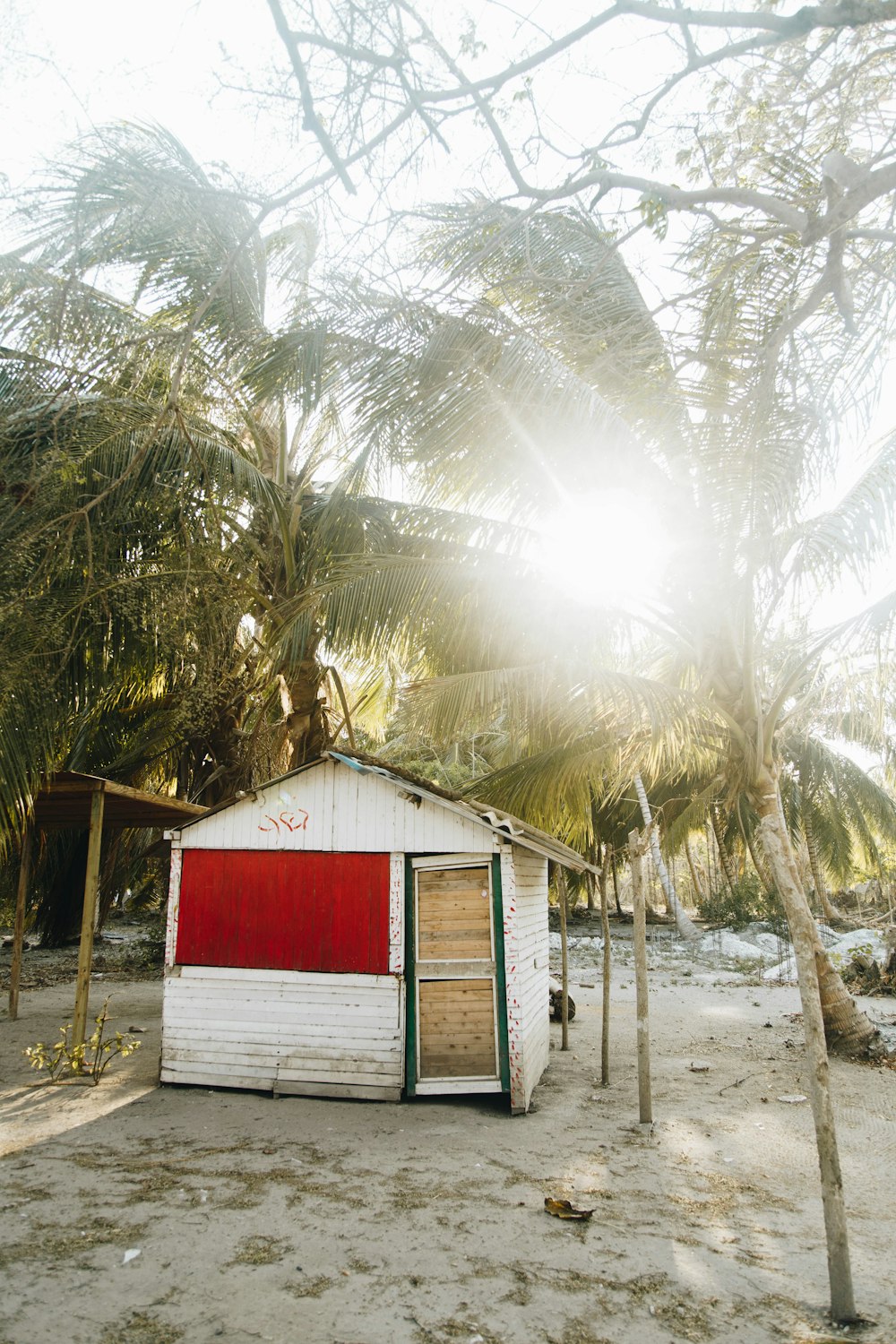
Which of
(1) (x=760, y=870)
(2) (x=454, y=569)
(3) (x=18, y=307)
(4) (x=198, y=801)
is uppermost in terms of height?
(3) (x=18, y=307)

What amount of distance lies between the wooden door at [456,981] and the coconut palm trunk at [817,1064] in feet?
10.2

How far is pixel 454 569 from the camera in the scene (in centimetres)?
937

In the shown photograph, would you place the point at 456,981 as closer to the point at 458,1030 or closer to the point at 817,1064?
the point at 458,1030

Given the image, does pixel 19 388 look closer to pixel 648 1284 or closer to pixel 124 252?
pixel 124 252

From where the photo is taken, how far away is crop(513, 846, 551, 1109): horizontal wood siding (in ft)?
23.8

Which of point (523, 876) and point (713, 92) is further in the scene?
point (523, 876)

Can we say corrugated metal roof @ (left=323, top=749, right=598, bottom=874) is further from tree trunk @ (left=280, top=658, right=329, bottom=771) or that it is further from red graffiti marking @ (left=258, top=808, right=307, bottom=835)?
tree trunk @ (left=280, top=658, right=329, bottom=771)

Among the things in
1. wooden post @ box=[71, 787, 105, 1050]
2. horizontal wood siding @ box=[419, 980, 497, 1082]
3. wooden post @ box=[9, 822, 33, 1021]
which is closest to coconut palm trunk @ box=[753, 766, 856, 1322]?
horizontal wood siding @ box=[419, 980, 497, 1082]

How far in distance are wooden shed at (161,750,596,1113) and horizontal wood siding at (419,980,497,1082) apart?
0.04 feet

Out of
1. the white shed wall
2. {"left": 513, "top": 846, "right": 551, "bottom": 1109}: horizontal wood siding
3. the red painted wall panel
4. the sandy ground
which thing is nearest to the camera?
the sandy ground

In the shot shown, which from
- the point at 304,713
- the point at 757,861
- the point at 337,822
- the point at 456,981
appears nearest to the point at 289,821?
the point at 337,822

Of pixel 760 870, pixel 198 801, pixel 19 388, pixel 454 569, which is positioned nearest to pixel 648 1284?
pixel 454 569

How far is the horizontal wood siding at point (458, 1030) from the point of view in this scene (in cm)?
723

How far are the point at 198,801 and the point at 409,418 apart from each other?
8607 millimetres
